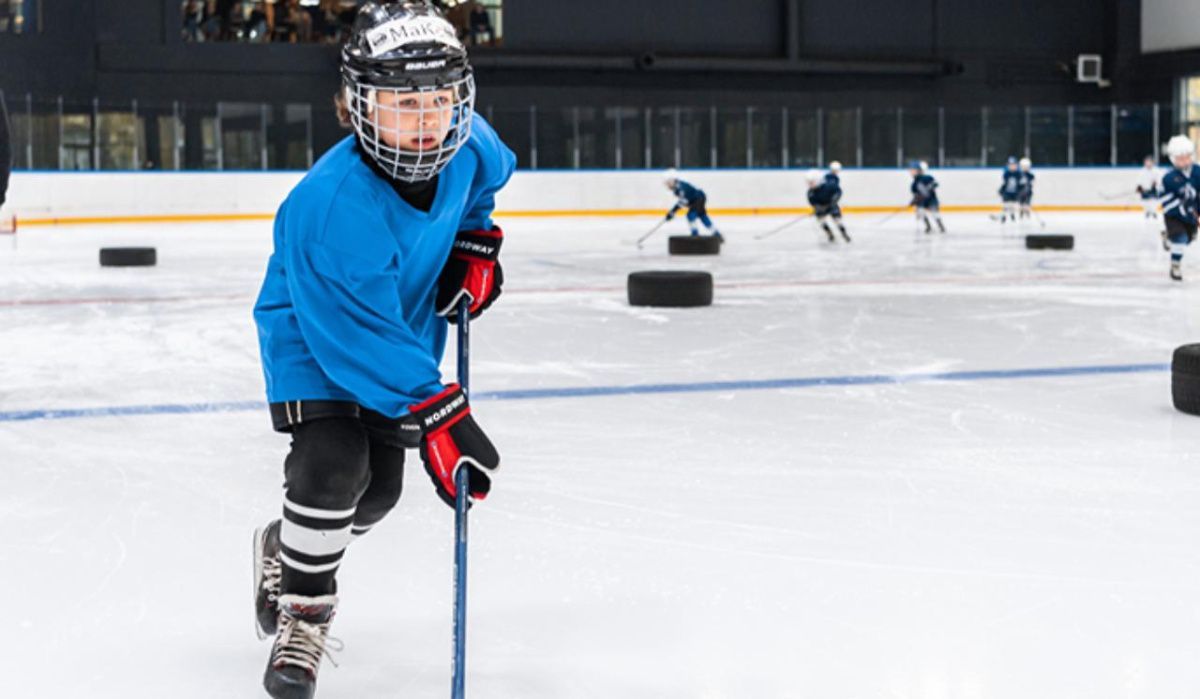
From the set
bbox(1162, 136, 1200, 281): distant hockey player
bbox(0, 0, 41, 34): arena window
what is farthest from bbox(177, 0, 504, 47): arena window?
bbox(1162, 136, 1200, 281): distant hockey player

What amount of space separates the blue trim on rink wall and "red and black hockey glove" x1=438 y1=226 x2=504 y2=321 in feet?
7.68

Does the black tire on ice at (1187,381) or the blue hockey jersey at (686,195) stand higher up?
the blue hockey jersey at (686,195)

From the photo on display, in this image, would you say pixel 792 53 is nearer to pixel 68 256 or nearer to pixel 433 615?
pixel 68 256

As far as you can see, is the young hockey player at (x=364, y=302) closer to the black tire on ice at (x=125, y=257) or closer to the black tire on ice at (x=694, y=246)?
the black tire on ice at (x=125, y=257)

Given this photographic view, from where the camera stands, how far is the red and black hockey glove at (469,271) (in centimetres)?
200

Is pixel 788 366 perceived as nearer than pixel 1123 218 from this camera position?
Yes

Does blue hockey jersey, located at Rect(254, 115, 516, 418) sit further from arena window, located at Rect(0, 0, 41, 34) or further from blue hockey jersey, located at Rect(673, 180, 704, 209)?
arena window, located at Rect(0, 0, 41, 34)

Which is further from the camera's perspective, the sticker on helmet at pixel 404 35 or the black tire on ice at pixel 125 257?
the black tire on ice at pixel 125 257

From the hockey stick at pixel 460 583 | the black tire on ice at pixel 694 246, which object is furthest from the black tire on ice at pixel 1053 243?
the hockey stick at pixel 460 583

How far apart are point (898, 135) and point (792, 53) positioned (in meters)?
2.32

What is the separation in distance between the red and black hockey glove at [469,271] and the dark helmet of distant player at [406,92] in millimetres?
285

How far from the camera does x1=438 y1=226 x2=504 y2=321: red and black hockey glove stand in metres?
2.00

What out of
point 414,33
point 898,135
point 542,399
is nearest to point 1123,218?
point 898,135

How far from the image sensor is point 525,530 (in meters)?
2.77
